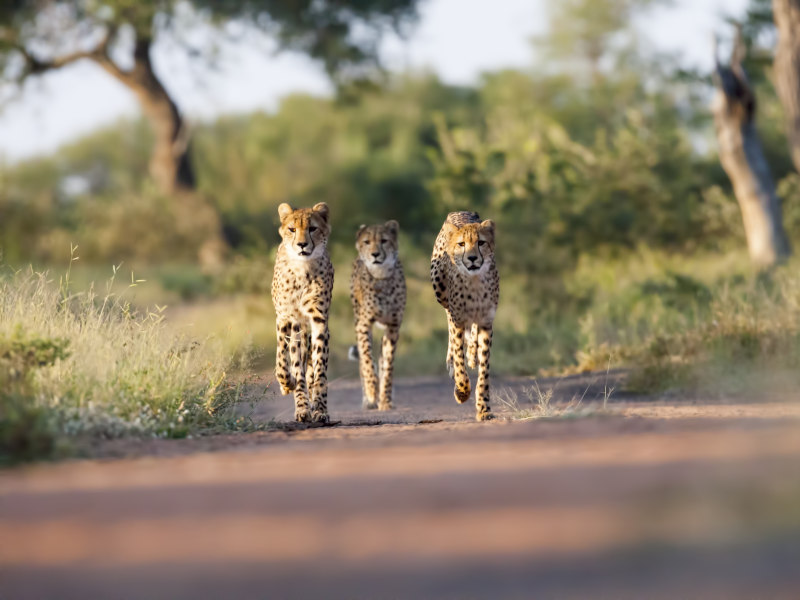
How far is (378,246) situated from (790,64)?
9.78 metres

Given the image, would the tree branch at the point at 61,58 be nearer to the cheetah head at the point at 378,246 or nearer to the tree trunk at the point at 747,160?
the tree trunk at the point at 747,160

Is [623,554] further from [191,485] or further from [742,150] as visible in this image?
[742,150]

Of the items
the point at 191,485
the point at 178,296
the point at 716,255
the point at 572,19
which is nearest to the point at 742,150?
the point at 716,255

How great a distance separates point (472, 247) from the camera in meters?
6.81

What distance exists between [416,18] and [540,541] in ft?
71.8

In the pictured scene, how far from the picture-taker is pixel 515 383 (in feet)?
34.4

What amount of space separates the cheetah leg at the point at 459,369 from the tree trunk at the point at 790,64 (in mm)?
9708

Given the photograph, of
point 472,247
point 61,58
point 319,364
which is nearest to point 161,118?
point 61,58

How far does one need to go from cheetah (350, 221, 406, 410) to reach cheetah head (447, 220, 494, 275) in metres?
1.10

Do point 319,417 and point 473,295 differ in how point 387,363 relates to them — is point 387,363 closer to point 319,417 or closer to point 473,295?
point 319,417

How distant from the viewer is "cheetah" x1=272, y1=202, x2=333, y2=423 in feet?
22.4

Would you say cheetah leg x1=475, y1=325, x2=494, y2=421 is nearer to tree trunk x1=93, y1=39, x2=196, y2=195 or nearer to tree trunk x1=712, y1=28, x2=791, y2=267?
tree trunk x1=712, y1=28, x2=791, y2=267

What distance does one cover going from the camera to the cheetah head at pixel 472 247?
6.80 m

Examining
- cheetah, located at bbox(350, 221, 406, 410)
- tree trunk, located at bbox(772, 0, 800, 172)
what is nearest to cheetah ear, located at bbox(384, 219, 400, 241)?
cheetah, located at bbox(350, 221, 406, 410)
